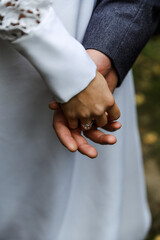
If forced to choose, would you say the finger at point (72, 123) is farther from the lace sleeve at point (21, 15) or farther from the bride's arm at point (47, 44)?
the lace sleeve at point (21, 15)

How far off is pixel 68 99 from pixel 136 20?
355 millimetres

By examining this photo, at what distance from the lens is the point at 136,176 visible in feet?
5.41

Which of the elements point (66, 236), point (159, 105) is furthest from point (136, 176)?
point (159, 105)

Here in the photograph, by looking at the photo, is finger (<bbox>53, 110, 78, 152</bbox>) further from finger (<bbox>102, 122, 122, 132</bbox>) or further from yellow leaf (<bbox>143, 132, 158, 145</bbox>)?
yellow leaf (<bbox>143, 132, 158, 145</bbox>)

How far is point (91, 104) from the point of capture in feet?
3.03

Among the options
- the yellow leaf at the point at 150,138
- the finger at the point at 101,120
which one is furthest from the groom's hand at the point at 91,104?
the yellow leaf at the point at 150,138

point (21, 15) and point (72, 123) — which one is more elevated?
point (21, 15)

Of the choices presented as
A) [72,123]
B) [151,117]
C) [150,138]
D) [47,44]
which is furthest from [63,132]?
[151,117]

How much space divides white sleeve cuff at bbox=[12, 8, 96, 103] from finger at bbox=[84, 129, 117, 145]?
0.54ft

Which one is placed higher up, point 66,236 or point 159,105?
point 66,236

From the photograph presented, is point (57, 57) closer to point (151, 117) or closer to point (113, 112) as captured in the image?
point (113, 112)

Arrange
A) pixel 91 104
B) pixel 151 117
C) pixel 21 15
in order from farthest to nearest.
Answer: pixel 151 117 → pixel 91 104 → pixel 21 15

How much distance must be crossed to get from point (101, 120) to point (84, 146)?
0.09 m

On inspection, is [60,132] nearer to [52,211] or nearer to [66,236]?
[52,211]
